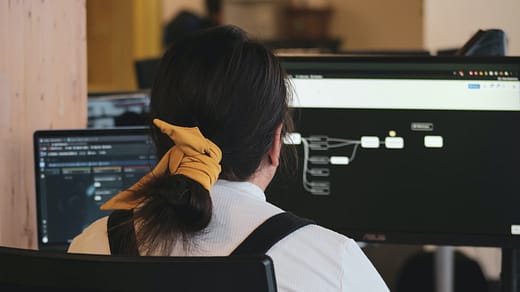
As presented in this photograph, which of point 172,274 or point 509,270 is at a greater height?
point 172,274

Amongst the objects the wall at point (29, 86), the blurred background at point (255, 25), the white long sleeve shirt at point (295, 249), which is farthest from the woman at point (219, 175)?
the blurred background at point (255, 25)

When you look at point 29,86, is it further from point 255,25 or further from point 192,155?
point 255,25

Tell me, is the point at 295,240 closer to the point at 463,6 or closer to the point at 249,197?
the point at 249,197

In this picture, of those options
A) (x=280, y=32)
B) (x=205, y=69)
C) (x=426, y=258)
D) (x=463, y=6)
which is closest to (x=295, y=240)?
(x=205, y=69)

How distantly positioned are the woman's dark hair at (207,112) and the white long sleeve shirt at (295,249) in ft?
0.10

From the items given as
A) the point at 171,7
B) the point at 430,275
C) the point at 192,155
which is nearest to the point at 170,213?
the point at 192,155

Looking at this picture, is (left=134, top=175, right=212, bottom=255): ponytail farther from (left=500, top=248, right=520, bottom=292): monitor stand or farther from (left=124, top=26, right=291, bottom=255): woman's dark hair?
(left=500, top=248, right=520, bottom=292): monitor stand

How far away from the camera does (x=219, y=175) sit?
4.49 feet

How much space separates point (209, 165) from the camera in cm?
129

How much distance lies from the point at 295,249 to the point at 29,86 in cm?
108

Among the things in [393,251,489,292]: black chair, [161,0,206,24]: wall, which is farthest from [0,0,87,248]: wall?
[161,0,206,24]: wall

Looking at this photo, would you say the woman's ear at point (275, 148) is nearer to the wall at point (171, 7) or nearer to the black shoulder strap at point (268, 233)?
the black shoulder strap at point (268, 233)

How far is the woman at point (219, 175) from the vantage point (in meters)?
1.26

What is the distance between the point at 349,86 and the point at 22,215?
2.73ft
